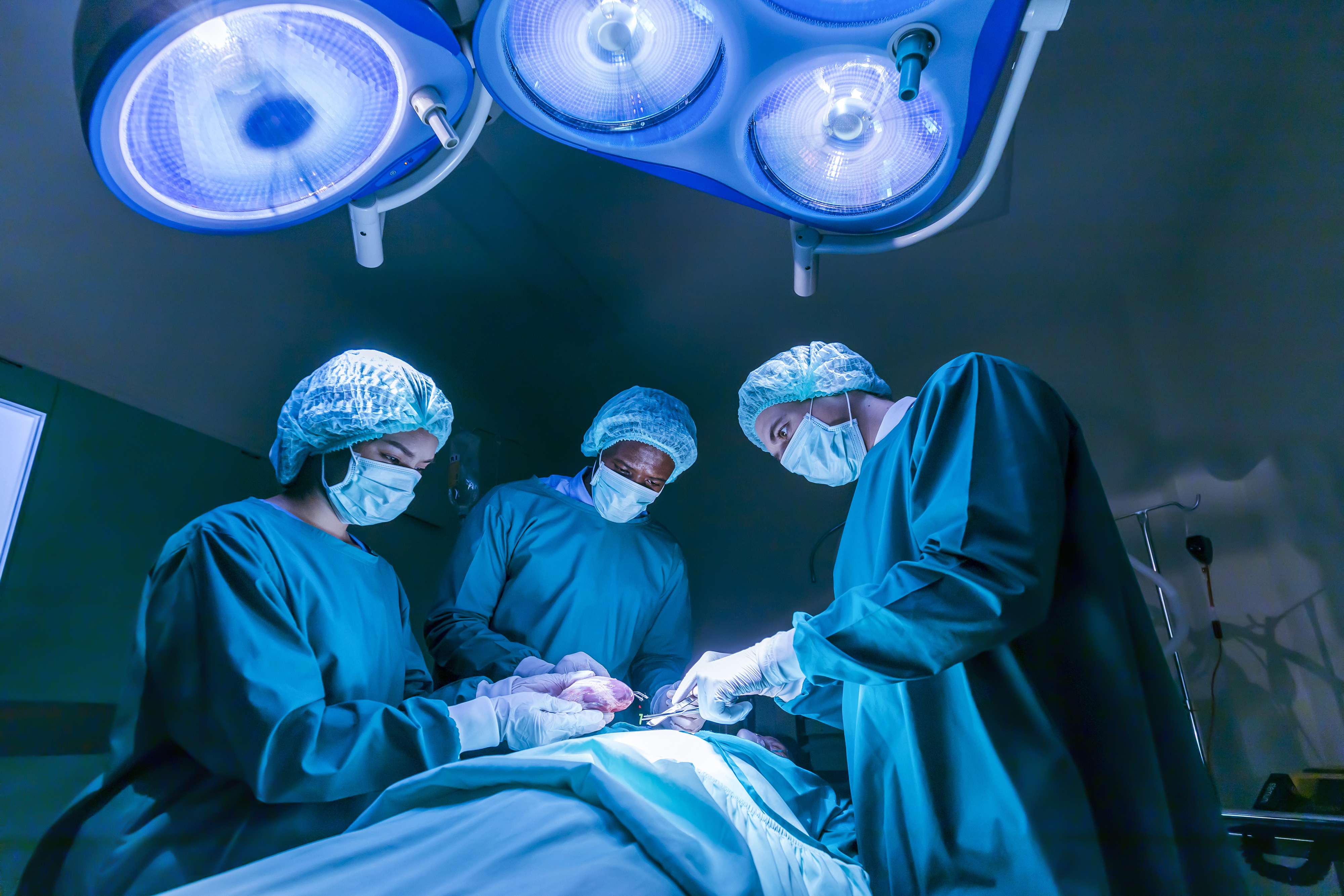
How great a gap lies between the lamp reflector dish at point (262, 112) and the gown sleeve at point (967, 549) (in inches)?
40.0

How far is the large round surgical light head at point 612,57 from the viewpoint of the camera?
1198 mm

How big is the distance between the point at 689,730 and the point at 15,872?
49.9 inches

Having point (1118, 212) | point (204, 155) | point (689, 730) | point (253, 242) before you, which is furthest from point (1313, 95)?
point (253, 242)


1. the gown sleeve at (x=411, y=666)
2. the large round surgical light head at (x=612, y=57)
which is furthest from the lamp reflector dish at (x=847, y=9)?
the gown sleeve at (x=411, y=666)

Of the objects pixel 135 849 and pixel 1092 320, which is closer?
pixel 135 849

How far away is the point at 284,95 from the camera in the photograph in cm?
111

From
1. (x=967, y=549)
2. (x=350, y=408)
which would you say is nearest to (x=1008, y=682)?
(x=967, y=549)

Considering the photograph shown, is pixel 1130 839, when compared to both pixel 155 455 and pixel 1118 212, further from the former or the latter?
pixel 155 455

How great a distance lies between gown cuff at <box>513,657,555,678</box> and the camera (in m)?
2.01

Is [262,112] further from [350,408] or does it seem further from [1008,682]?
[1008,682]

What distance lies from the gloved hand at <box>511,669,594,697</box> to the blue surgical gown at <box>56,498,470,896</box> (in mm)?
266

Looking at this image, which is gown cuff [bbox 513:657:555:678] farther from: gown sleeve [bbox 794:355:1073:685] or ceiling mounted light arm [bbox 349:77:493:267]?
ceiling mounted light arm [bbox 349:77:493:267]

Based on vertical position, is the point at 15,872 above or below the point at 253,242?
below

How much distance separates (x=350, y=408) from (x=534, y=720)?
81 centimetres
